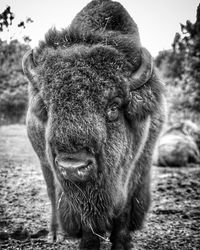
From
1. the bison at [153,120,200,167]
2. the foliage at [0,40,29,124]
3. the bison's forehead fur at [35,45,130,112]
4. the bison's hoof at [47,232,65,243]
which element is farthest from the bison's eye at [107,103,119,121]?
the bison at [153,120,200,167]

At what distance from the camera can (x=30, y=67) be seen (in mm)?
2928

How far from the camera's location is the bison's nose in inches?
86.1

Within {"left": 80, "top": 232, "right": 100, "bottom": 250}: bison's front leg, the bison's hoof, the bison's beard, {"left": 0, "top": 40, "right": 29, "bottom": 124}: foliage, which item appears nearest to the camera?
the bison's beard

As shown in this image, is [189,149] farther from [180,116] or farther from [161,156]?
[180,116]

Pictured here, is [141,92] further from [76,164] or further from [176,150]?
[176,150]

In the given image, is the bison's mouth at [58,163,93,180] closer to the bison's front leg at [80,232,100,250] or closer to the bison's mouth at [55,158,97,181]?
the bison's mouth at [55,158,97,181]

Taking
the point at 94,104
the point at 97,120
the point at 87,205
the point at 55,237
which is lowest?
the point at 55,237

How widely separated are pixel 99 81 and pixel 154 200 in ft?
10.8

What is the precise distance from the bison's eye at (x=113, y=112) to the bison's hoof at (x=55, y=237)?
205cm

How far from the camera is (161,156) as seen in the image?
7.88m

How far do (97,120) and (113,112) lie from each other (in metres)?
0.32

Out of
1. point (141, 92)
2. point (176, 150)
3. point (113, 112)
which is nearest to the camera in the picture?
point (113, 112)

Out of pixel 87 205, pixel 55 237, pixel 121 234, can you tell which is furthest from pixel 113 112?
pixel 55 237

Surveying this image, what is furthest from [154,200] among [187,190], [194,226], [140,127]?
[140,127]
